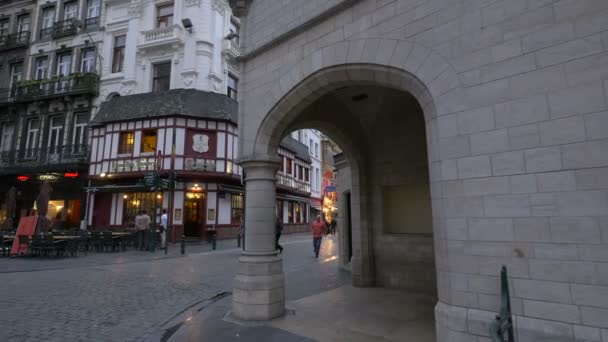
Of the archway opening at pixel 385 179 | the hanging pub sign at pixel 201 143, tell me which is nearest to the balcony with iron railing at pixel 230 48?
the hanging pub sign at pixel 201 143

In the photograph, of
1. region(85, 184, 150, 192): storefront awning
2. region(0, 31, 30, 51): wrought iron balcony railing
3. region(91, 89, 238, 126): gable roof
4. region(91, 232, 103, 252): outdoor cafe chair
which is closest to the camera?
region(91, 232, 103, 252): outdoor cafe chair

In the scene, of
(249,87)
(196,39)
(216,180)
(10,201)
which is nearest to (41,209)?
(10,201)

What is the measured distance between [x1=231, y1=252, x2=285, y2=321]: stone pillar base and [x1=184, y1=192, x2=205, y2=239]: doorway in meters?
16.2

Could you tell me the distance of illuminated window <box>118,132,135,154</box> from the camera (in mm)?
21672

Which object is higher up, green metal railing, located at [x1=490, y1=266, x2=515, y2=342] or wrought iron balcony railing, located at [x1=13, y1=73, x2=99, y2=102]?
wrought iron balcony railing, located at [x1=13, y1=73, x2=99, y2=102]

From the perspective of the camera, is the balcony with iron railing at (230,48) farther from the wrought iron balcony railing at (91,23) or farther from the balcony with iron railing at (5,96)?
the balcony with iron railing at (5,96)

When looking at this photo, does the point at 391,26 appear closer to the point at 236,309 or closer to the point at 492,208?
the point at 492,208

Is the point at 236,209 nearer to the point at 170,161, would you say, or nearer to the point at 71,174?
the point at 170,161

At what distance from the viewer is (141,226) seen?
1590 centimetres

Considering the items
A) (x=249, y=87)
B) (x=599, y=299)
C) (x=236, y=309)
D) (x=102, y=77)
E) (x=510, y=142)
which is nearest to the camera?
(x=599, y=299)

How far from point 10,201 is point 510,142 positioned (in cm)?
2122

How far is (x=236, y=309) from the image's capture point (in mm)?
5633

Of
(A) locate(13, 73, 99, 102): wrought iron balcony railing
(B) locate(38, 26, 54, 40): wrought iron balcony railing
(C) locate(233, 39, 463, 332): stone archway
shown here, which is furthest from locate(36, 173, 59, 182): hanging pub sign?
(C) locate(233, 39, 463, 332): stone archway

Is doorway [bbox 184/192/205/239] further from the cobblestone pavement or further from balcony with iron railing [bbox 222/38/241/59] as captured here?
balcony with iron railing [bbox 222/38/241/59]
